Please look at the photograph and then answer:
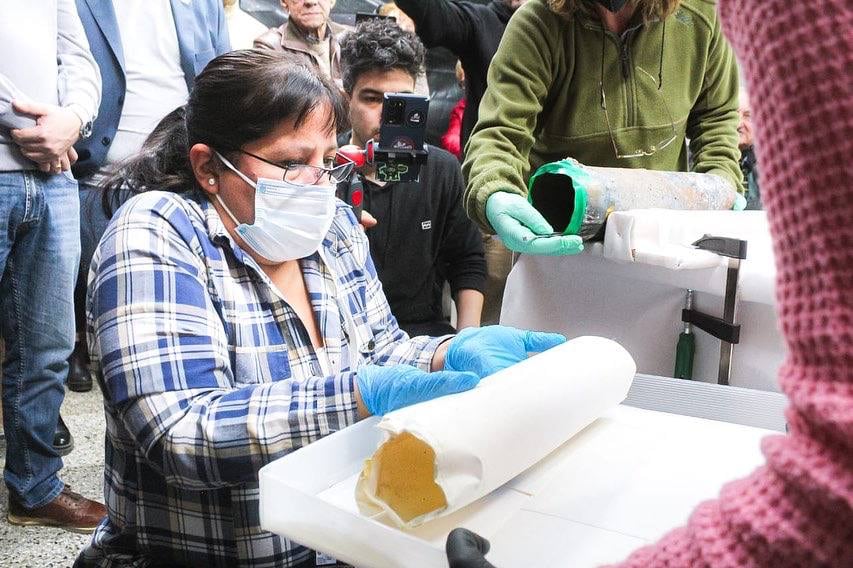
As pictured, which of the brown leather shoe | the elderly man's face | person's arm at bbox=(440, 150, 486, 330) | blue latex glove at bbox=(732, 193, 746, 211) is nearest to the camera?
blue latex glove at bbox=(732, 193, 746, 211)

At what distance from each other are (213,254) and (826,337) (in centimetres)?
91

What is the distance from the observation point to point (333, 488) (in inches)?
29.9

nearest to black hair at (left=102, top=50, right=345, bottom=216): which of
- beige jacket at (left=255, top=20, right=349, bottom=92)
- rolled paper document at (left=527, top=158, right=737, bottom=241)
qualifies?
rolled paper document at (left=527, top=158, right=737, bottom=241)

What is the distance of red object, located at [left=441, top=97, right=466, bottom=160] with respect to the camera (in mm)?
2908

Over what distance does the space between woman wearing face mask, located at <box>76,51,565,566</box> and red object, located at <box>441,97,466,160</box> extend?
1520mm

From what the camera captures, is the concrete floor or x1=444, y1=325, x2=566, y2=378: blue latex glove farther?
the concrete floor

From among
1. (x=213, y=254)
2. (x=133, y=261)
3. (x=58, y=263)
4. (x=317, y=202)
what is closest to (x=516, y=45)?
(x=317, y=202)

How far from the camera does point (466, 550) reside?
0.57 meters

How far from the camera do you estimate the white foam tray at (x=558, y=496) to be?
0.65 metres

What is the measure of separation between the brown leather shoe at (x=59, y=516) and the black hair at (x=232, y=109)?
39.2 inches

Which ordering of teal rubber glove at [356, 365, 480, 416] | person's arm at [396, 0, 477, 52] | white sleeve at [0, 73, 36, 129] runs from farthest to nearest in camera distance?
person's arm at [396, 0, 477, 52]
white sleeve at [0, 73, 36, 129]
teal rubber glove at [356, 365, 480, 416]

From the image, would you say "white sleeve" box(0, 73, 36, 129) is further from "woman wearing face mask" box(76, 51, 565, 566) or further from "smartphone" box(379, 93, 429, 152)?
"smartphone" box(379, 93, 429, 152)

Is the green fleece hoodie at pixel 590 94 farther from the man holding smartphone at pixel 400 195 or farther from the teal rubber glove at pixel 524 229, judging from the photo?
the man holding smartphone at pixel 400 195

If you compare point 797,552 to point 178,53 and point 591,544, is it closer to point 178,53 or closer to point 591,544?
point 591,544
